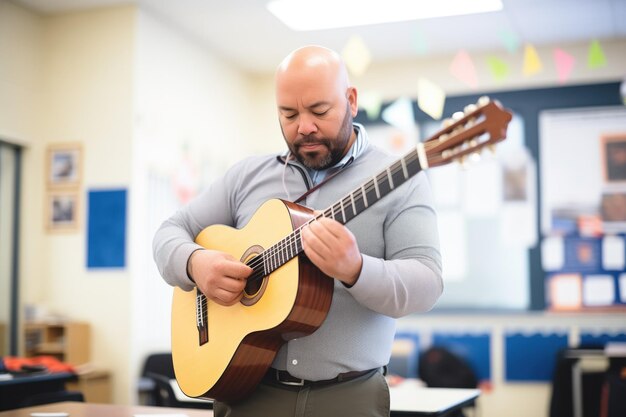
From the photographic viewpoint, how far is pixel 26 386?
12.7 ft

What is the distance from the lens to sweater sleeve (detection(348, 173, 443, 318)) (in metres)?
1.54

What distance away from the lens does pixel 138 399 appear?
17.9 feet

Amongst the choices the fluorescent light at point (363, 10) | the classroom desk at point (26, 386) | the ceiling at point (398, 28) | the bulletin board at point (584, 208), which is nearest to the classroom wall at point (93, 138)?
the ceiling at point (398, 28)

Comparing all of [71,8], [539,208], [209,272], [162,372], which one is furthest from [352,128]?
[539,208]

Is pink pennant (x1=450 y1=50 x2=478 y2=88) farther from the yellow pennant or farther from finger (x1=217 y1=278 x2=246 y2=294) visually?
finger (x1=217 y1=278 x2=246 y2=294)

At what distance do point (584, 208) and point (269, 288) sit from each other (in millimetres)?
5086

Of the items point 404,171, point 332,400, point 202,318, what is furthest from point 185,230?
point 404,171

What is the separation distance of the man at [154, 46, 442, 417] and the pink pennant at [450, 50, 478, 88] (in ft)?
16.4

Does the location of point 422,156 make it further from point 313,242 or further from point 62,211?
point 62,211

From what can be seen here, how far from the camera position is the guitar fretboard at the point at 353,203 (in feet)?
4.92

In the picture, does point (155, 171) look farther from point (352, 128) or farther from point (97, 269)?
point (352, 128)

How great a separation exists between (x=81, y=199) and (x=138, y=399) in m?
1.45

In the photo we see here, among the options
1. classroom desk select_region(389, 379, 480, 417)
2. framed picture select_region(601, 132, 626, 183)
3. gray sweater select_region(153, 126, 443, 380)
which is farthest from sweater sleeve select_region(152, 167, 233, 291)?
framed picture select_region(601, 132, 626, 183)

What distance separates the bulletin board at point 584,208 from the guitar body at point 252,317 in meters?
4.85
